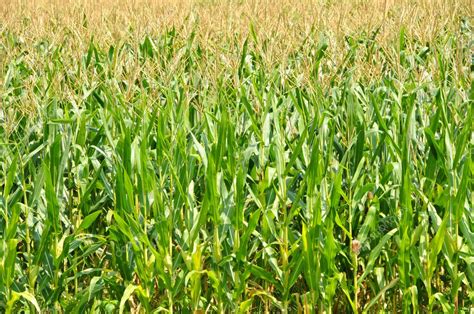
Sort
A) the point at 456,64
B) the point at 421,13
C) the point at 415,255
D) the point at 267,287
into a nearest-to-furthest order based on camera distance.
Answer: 1. the point at 415,255
2. the point at 267,287
3. the point at 456,64
4. the point at 421,13

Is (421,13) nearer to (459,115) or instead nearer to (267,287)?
(459,115)

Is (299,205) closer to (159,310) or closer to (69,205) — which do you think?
(159,310)

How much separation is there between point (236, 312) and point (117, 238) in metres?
0.67

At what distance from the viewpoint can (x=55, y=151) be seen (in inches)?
162

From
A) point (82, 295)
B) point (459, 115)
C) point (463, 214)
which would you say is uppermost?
point (459, 115)

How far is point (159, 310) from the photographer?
398 centimetres

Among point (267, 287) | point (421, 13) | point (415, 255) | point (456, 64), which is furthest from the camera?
point (421, 13)

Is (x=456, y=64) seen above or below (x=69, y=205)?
above

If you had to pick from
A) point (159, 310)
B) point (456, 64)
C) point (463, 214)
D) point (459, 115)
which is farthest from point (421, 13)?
point (159, 310)

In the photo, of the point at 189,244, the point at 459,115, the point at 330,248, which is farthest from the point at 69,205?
the point at 459,115

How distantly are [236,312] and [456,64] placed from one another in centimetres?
207

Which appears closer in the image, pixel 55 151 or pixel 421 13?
pixel 55 151

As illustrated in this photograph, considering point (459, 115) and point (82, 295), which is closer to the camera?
point (82, 295)

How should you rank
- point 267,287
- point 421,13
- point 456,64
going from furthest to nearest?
point 421,13 → point 456,64 → point 267,287
